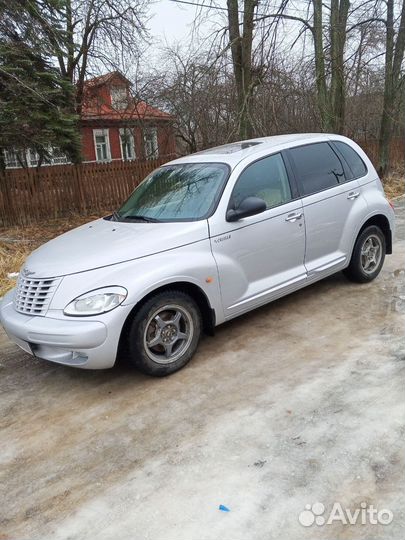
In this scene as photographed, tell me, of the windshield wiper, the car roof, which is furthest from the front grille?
the car roof

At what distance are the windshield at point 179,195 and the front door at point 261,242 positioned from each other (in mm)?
173

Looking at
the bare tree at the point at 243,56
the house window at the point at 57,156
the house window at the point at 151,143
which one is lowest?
the house window at the point at 57,156

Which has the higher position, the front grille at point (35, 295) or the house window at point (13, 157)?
the house window at point (13, 157)

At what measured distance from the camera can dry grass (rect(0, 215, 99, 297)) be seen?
7.32m

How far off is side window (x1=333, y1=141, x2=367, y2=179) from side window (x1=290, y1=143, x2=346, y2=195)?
0.16 metres

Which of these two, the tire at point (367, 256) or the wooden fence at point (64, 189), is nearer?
the tire at point (367, 256)

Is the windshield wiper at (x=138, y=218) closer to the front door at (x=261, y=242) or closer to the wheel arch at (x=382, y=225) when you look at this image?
the front door at (x=261, y=242)

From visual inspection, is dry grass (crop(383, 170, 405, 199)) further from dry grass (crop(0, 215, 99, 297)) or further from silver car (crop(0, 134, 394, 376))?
silver car (crop(0, 134, 394, 376))

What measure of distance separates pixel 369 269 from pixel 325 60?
952cm

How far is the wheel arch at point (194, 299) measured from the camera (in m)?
3.57

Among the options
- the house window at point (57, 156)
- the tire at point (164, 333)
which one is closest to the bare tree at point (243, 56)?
the house window at point (57, 156)

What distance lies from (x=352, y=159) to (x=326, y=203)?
2.85ft

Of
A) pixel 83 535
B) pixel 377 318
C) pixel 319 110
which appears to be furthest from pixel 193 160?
pixel 319 110

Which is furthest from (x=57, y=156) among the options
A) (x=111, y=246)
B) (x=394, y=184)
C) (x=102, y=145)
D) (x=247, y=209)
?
(x=102, y=145)
